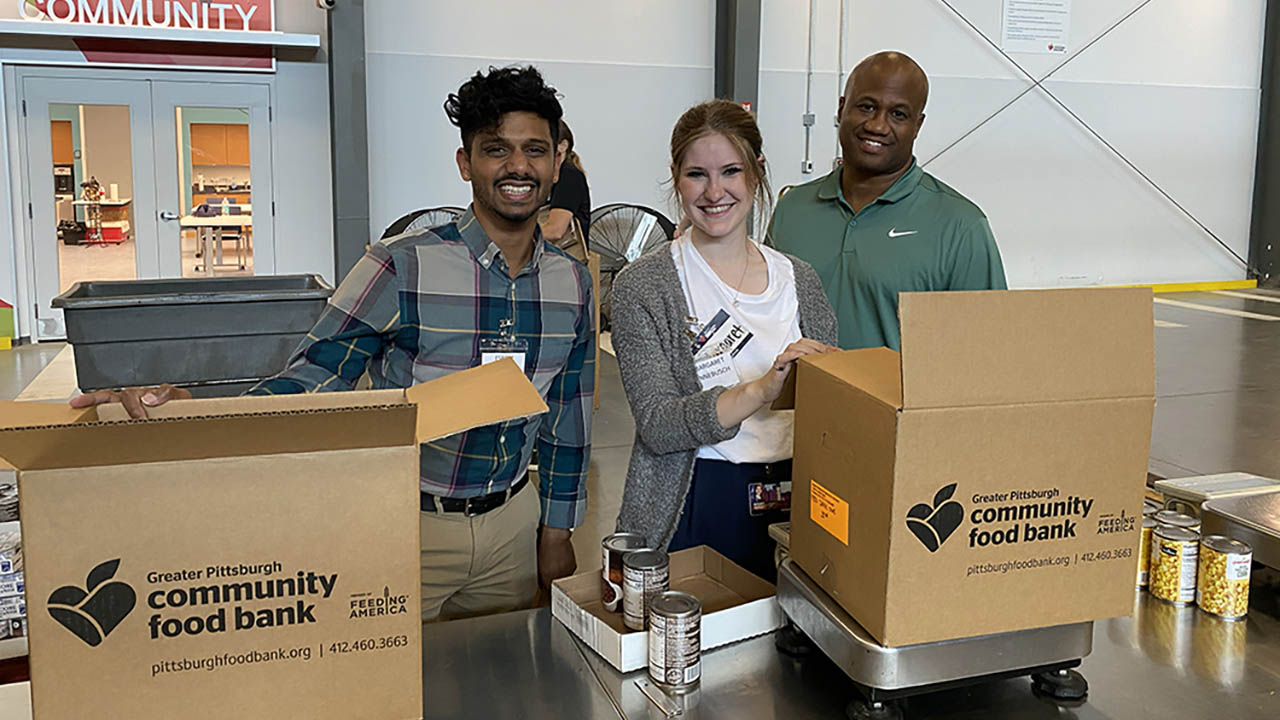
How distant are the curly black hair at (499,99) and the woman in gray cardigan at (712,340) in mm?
265

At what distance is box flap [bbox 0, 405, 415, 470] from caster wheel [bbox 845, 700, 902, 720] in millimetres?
649

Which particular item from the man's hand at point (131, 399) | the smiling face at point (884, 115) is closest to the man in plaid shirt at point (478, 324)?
the man's hand at point (131, 399)

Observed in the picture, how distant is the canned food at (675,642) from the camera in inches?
51.8

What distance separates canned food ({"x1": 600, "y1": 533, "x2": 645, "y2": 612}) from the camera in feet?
4.78

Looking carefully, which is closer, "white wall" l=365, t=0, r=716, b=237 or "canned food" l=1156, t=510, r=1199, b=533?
"canned food" l=1156, t=510, r=1199, b=533

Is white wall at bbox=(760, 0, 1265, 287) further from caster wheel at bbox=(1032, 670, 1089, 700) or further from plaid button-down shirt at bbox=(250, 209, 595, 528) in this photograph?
caster wheel at bbox=(1032, 670, 1089, 700)

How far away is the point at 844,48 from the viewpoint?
9.90 meters

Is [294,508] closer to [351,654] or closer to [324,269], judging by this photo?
[351,654]

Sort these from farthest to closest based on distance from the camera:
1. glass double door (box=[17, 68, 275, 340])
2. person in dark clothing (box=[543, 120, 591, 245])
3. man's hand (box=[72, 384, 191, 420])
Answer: glass double door (box=[17, 68, 275, 340]) → person in dark clothing (box=[543, 120, 591, 245]) → man's hand (box=[72, 384, 191, 420])

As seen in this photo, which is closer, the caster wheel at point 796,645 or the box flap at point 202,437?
the box flap at point 202,437

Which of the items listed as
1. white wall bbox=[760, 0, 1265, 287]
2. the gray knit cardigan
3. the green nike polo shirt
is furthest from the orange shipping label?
white wall bbox=[760, 0, 1265, 287]

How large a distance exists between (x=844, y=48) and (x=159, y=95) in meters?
6.01

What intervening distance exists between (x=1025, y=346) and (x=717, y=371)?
29.1 inches

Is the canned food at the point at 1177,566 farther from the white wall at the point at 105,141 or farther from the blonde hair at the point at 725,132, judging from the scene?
the white wall at the point at 105,141
